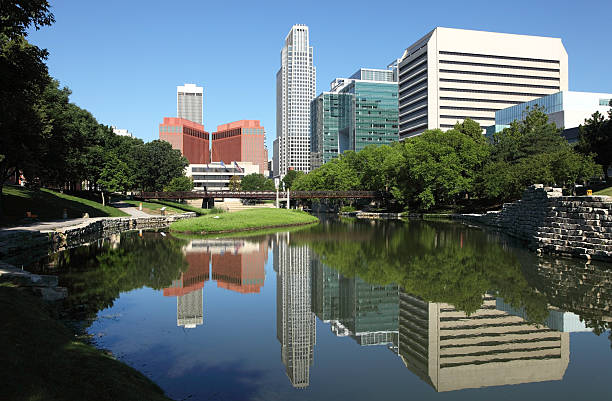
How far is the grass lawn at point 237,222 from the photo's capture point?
5510 centimetres

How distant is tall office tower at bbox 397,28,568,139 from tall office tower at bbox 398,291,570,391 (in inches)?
5928

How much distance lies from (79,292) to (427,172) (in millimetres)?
67295

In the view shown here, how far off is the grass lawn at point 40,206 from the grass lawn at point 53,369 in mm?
38993

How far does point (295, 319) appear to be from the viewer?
16719 mm

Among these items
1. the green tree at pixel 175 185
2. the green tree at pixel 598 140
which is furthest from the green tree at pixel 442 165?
the green tree at pixel 175 185

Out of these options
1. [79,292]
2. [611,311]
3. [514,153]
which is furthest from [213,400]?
[514,153]

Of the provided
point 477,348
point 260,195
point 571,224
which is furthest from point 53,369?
point 260,195

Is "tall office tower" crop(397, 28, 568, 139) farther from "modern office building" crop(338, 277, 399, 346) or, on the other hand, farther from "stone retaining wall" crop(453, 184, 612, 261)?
"modern office building" crop(338, 277, 399, 346)

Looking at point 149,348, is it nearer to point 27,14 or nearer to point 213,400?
point 213,400

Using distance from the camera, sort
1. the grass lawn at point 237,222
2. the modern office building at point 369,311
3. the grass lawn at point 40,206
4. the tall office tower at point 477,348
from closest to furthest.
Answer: the tall office tower at point 477,348, the modern office building at point 369,311, the grass lawn at point 40,206, the grass lawn at point 237,222

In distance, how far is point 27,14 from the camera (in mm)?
25922

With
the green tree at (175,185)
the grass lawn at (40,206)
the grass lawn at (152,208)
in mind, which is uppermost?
the green tree at (175,185)

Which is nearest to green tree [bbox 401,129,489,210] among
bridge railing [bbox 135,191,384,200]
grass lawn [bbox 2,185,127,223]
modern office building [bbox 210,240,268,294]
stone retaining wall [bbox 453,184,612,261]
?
bridge railing [bbox 135,191,384,200]

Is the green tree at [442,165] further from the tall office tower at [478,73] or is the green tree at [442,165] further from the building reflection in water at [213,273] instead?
the tall office tower at [478,73]
